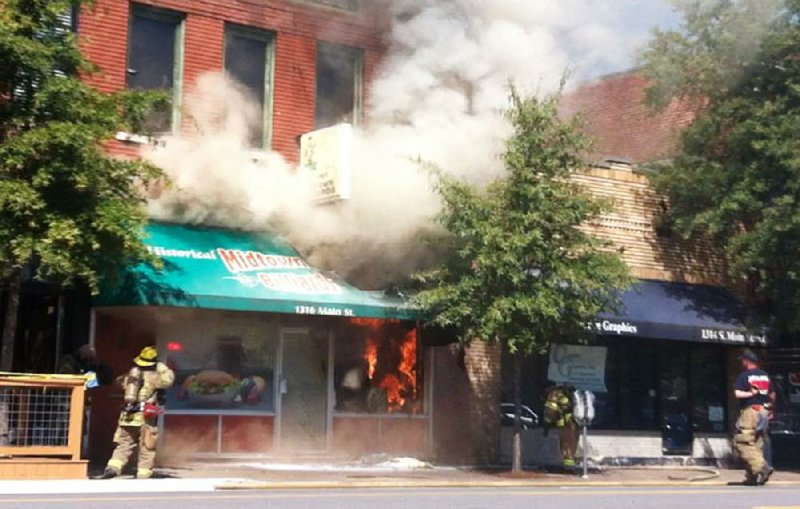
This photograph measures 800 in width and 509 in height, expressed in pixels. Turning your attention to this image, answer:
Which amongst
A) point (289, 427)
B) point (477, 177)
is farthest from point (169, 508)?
point (477, 177)

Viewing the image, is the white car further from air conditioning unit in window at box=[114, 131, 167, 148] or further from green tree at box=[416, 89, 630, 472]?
air conditioning unit in window at box=[114, 131, 167, 148]

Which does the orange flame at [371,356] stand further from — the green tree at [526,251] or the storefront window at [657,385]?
the storefront window at [657,385]

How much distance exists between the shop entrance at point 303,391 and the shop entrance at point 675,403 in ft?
22.1

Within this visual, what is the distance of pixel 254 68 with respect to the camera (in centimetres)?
1905

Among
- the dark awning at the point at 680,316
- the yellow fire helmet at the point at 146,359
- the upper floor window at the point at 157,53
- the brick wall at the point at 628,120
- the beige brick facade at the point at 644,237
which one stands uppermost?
the brick wall at the point at 628,120

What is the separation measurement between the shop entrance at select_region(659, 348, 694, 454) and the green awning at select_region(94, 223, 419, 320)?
6492mm

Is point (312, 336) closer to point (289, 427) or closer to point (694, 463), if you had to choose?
point (289, 427)

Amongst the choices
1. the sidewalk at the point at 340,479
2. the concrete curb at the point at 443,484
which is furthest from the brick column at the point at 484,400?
the concrete curb at the point at 443,484

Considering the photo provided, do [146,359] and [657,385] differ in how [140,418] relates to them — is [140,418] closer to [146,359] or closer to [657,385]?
[146,359]

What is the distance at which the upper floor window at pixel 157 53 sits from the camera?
58.7ft

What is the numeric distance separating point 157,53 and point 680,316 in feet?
31.5

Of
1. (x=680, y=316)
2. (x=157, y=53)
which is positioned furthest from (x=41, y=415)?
(x=680, y=316)

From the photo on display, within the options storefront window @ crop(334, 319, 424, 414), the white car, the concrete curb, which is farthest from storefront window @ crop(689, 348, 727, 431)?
storefront window @ crop(334, 319, 424, 414)

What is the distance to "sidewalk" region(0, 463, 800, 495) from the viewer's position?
13016 millimetres
